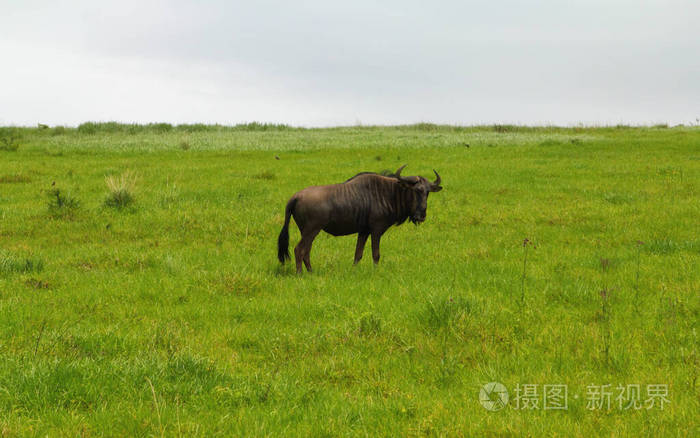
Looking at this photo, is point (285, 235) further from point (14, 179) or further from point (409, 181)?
point (14, 179)

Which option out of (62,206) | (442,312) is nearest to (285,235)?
(442,312)

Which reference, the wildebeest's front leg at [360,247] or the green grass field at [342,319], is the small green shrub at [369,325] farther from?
the wildebeest's front leg at [360,247]

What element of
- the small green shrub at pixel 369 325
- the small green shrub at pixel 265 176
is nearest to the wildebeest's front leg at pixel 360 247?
the small green shrub at pixel 369 325

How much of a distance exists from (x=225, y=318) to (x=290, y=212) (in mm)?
3029

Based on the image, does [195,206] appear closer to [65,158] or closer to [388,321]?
[388,321]

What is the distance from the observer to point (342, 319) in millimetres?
6980

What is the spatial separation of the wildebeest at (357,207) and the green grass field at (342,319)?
25.1 inches

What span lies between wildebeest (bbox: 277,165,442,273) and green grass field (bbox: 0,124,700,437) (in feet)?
2.09

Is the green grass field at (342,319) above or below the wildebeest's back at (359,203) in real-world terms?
below

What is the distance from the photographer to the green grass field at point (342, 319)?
14.7 feet

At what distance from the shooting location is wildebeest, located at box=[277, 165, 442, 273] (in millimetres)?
9664

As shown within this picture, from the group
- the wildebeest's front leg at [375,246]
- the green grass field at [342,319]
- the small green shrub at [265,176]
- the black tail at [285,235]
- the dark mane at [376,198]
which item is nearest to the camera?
the green grass field at [342,319]

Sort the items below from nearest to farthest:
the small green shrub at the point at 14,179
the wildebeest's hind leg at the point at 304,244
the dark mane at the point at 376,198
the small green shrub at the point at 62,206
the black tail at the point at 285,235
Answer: the wildebeest's hind leg at the point at 304,244
the black tail at the point at 285,235
the dark mane at the point at 376,198
the small green shrub at the point at 62,206
the small green shrub at the point at 14,179

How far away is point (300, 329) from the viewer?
667 cm
